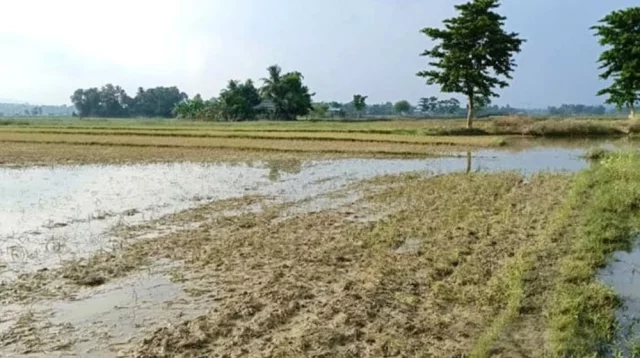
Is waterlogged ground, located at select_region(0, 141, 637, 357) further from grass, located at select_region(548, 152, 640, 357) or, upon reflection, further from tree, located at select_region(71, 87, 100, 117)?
tree, located at select_region(71, 87, 100, 117)

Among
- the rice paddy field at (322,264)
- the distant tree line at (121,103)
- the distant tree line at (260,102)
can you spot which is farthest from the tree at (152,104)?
the rice paddy field at (322,264)

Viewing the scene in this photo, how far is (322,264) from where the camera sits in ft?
21.5

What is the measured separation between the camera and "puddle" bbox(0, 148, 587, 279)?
780 centimetres

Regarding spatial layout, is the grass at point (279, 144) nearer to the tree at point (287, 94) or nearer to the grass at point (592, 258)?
the grass at point (592, 258)

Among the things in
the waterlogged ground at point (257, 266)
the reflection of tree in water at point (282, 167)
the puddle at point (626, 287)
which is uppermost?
the puddle at point (626, 287)

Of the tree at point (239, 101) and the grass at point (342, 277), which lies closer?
the grass at point (342, 277)

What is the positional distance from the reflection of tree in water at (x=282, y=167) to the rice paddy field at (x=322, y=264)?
1.87 ft

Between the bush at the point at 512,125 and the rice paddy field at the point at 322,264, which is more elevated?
the bush at the point at 512,125

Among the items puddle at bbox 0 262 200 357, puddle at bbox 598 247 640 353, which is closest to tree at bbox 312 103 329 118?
puddle at bbox 598 247 640 353

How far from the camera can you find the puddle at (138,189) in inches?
307

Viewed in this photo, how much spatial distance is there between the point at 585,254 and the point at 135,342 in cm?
487

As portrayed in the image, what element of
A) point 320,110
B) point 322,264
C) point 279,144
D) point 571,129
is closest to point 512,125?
point 571,129

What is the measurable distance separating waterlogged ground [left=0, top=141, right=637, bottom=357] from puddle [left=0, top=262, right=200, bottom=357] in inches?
0.7

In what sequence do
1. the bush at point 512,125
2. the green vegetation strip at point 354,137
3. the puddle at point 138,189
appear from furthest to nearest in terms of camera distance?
the bush at point 512,125
the green vegetation strip at point 354,137
the puddle at point 138,189
